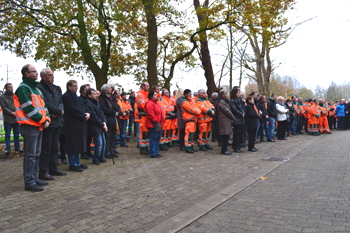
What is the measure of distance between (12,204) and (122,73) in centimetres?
1840

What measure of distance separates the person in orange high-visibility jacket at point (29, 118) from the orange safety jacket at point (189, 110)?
524cm

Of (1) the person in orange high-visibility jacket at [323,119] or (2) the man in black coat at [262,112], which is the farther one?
(1) the person in orange high-visibility jacket at [323,119]

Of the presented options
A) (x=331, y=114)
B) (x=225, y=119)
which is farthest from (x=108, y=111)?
(x=331, y=114)

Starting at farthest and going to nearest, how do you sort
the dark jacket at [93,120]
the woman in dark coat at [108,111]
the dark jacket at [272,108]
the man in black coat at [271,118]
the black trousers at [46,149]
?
1. the dark jacket at [272,108]
2. the man in black coat at [271,118]
3. the woman in dark coat at [108,111]
4. the dark jacket at [93,120]
5. the black trousers at [46,149]

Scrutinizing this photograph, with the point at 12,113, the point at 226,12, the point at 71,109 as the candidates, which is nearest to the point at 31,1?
the point at 12,113

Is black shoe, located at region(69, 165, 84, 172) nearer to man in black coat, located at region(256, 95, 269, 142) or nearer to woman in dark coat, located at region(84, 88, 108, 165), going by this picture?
woman in dark coat, located at region(84, 88, 108, 165)

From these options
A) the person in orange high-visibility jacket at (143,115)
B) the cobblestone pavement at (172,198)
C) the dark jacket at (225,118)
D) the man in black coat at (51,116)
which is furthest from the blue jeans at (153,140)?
the man in black coat at (51,116)

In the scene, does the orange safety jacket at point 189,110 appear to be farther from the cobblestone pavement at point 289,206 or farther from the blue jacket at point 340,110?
the blue jacket at point 340,110

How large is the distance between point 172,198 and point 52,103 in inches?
129

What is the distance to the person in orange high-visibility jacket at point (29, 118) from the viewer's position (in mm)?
5391

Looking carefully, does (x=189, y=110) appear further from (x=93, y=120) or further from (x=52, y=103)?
(x=52, y=103)

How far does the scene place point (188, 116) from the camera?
10172 mm

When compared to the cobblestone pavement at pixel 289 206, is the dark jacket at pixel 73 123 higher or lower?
higher

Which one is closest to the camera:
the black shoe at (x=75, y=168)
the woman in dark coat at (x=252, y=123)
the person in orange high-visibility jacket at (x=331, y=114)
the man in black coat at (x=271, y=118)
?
the black shoe at (x=75, y=168)
